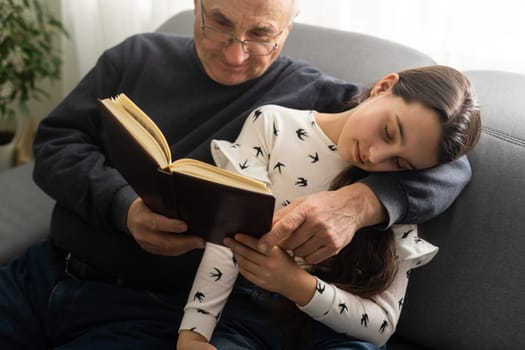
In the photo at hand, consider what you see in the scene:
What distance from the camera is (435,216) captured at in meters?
1.28

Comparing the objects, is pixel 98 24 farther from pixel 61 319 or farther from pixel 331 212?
pixel 331 212

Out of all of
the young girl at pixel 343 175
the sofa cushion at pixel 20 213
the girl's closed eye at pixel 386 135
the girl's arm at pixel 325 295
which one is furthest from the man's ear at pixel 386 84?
the sofa cushion at pixel 20 213

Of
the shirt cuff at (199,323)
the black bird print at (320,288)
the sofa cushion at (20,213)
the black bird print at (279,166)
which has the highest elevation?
the black bird print at (279,166)

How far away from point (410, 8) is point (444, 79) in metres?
0.68

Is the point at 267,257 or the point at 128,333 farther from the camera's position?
the point at 128,333

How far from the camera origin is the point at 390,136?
1120mm

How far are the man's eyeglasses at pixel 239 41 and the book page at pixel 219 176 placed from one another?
463 mm

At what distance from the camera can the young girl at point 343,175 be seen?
1103mm

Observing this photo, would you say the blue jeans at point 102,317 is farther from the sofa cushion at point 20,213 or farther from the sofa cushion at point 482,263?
the sofa cushion at point 482,263

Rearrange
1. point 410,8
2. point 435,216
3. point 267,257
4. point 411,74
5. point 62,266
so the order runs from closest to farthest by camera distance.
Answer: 1. point 267,257
2. point 411,74
3. point 435,216
4. point 62,266
5. point 410,8

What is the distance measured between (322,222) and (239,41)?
476 millimetres

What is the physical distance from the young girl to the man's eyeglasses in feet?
0.45

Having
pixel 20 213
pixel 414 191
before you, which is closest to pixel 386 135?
pixel 414 191

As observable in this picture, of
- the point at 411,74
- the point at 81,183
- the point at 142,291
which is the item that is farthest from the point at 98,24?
the point at 411,74
